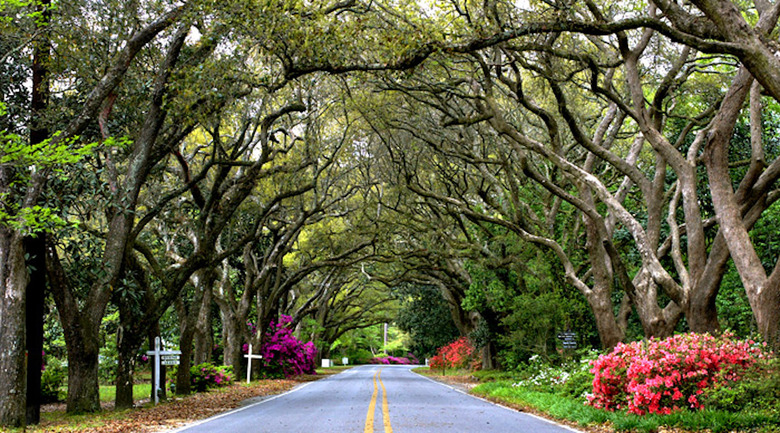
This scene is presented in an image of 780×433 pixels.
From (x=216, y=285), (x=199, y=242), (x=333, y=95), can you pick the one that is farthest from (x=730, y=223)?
(x=216, y=285)

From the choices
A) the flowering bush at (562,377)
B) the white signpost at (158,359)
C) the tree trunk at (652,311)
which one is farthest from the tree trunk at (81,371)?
the tree trunk at (652,311)

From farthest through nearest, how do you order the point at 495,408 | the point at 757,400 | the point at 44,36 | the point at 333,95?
the point at 333,95
the point at 495,408
the point at 44,36
the point at 757,400

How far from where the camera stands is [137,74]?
549 inches

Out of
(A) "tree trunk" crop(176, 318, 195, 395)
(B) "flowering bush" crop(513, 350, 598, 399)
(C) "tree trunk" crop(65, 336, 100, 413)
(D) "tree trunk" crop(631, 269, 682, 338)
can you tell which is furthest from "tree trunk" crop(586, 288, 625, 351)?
(C) "tree trunk" crop(65, 336, 100, 413)

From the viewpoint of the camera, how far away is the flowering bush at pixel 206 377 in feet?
63.6

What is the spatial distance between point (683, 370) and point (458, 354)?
28.8 meters

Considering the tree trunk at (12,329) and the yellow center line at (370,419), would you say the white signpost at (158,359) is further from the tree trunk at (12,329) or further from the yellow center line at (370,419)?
the yellow center line at (370,419)

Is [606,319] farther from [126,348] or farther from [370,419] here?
[126,348]

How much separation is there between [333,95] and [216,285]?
1048cm

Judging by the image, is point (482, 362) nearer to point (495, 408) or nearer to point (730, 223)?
point (495, 408)

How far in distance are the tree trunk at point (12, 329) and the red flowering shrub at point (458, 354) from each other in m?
26.6

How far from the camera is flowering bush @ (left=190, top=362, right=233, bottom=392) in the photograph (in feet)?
63.6

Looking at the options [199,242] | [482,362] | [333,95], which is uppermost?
[333,95]

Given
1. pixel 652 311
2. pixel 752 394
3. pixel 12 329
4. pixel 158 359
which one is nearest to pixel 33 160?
pixel 12 329
